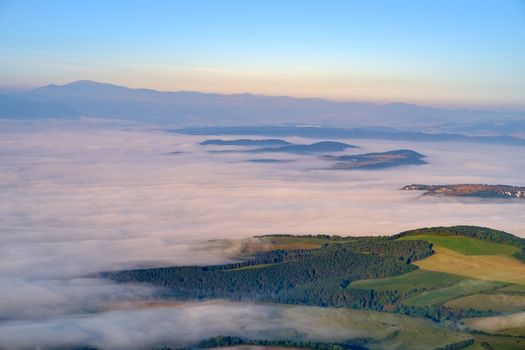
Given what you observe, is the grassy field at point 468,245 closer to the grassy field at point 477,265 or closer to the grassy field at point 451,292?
the grassy field at point 477,265

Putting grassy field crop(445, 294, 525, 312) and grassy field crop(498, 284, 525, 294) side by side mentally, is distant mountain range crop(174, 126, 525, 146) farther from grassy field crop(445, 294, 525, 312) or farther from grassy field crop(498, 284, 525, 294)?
grassy field crop(445, 294, 525, 312)

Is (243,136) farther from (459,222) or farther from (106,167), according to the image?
(459,222)

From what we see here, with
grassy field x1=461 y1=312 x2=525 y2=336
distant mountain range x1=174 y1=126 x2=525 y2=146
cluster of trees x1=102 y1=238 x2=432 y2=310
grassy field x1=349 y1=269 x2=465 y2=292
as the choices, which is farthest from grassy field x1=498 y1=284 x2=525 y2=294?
distant mountain range x1=174 y1=126 x2=525 y2=146

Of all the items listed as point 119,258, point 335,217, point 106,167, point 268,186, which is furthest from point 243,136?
point 119,258

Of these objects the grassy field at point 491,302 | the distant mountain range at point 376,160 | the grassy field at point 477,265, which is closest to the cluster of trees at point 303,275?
the grassy field at point 477,265

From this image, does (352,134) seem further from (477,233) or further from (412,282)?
(412,282)

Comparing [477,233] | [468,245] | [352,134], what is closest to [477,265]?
[468,245]

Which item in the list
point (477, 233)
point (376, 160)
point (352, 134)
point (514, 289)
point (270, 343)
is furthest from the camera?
point (352, 134)
